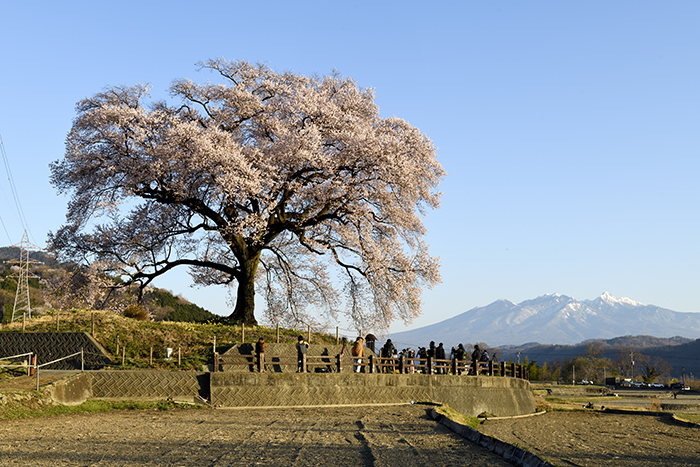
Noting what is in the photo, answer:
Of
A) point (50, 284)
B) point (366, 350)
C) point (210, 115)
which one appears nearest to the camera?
point (366, 350)

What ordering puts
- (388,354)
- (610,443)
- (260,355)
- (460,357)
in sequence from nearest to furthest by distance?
(610,443) < (260,355) < (388,354) < (460,357)

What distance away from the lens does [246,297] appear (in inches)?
1206

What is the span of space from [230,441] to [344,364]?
11.2 meters

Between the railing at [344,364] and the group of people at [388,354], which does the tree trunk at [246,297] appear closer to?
the group of people at [388,354]

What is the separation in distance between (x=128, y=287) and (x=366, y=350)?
13.5 m

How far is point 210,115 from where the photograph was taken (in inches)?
1287

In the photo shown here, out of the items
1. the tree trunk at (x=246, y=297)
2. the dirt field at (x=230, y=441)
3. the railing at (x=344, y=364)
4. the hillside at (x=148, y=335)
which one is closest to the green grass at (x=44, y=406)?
the dirt field at (x=230, y=441)

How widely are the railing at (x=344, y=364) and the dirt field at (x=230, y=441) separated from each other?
148 inches

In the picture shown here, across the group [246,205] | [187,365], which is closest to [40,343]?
[187,365]

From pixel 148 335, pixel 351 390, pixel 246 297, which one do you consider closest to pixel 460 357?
pixel 351 390

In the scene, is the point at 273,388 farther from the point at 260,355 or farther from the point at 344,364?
the point at 344,364

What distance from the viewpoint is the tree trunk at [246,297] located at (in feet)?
99.6

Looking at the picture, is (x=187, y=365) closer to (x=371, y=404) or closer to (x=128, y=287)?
(x=371, y=404)

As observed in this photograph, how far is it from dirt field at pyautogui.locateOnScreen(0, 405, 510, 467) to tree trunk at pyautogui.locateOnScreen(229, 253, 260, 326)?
1199cm
